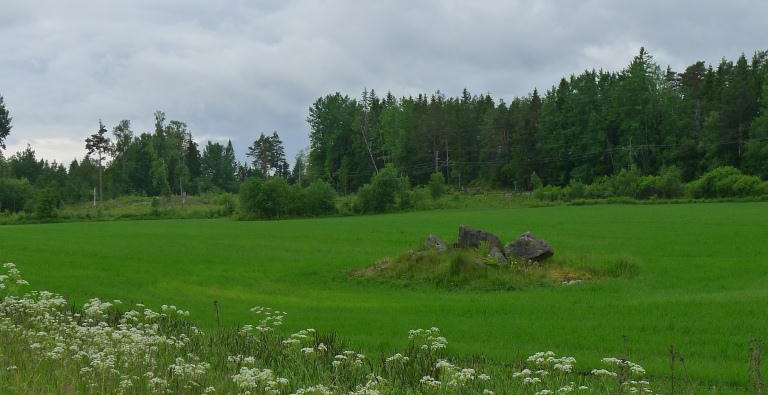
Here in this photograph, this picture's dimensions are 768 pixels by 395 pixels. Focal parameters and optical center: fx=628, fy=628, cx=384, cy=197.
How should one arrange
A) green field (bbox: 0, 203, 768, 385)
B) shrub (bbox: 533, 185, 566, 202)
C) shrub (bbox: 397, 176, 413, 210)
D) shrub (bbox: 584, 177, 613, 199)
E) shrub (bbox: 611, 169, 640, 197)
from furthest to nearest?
shrub (bbox: 533, 185, 566, 202), shrub (bbox: 397, 176, 413, 210), shrub (bbox: 584, 177, 613, 199), shrub (bbox: 611, 169, 640, 197), green field (bbox: 0, 203, 768, 385)

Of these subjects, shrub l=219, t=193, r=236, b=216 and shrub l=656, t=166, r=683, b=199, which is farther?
shrub l=219, t=193, r=236, b=216

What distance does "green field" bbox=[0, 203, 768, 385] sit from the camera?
12.3 meters

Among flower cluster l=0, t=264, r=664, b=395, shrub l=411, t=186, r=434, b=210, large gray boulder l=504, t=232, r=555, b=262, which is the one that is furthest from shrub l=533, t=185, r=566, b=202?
flower cluster l=0, t=264, r=664, b=395

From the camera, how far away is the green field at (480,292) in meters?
12.3

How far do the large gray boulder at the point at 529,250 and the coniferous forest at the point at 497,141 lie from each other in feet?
201

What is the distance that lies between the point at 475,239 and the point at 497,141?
328 feet

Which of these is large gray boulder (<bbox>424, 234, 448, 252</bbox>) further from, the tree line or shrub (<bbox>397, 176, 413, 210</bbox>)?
the tree line

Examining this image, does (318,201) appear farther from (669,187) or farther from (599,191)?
(669,187)

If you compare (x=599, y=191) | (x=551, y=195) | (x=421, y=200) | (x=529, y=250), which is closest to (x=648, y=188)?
(x=599, y=191)

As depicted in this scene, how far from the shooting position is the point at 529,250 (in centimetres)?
2356

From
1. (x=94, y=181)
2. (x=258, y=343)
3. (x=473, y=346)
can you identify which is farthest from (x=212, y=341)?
(x=94, y=181)

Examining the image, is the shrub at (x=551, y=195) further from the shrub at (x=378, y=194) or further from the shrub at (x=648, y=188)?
the shrub at (x=378, y=194)

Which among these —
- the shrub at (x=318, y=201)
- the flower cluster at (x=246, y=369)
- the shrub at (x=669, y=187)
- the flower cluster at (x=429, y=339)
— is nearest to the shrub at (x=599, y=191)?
the shrub at (x=669, y=187)

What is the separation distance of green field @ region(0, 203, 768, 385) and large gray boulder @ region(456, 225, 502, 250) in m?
4.21
